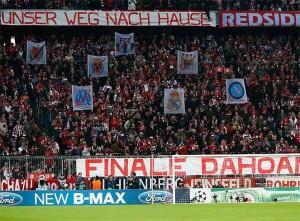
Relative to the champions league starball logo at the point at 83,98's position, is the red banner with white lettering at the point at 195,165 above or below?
below

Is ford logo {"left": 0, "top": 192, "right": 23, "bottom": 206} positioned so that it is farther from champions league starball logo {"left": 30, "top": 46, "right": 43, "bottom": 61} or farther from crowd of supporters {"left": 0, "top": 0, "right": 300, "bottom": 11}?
crowd of supporters {"left": 0, "top": 0, "right": 300, "bottom": 11}

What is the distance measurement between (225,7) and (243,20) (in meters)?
1.70

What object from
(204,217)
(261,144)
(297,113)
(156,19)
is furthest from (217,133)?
(204,217)

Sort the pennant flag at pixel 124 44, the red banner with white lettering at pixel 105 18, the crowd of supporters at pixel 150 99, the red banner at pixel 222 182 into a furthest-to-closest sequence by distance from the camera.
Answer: the pennant flag at pixel 124 44 < the red banner with white lettering at pixel 105 18 < the crowd of supporters at pixel 150 99 < the red banner at pixel 222 182

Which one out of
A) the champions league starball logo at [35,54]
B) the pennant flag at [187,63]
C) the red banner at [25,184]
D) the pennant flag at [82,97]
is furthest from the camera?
the pennant flag at [187,63]

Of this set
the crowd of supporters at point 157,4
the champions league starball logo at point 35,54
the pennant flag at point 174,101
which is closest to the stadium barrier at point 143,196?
the pennant flag at point 174,101

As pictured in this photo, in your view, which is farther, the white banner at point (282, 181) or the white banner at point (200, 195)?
the white banner at point (282, 181)

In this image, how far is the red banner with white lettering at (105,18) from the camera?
4575 centimetres

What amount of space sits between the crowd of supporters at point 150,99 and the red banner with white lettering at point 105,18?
5.96 feet

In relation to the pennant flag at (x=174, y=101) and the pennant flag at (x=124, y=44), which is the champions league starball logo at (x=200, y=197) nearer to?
the pennant flag at (x=174, y=101)

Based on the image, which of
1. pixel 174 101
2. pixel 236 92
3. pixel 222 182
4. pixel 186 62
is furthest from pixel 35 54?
pixel 222 182

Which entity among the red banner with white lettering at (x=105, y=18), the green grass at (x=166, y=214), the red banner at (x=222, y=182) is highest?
the red banner with white lettering at (x=105, y=18)

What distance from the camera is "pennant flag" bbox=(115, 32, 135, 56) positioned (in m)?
47.8

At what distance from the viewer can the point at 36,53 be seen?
46000mm
